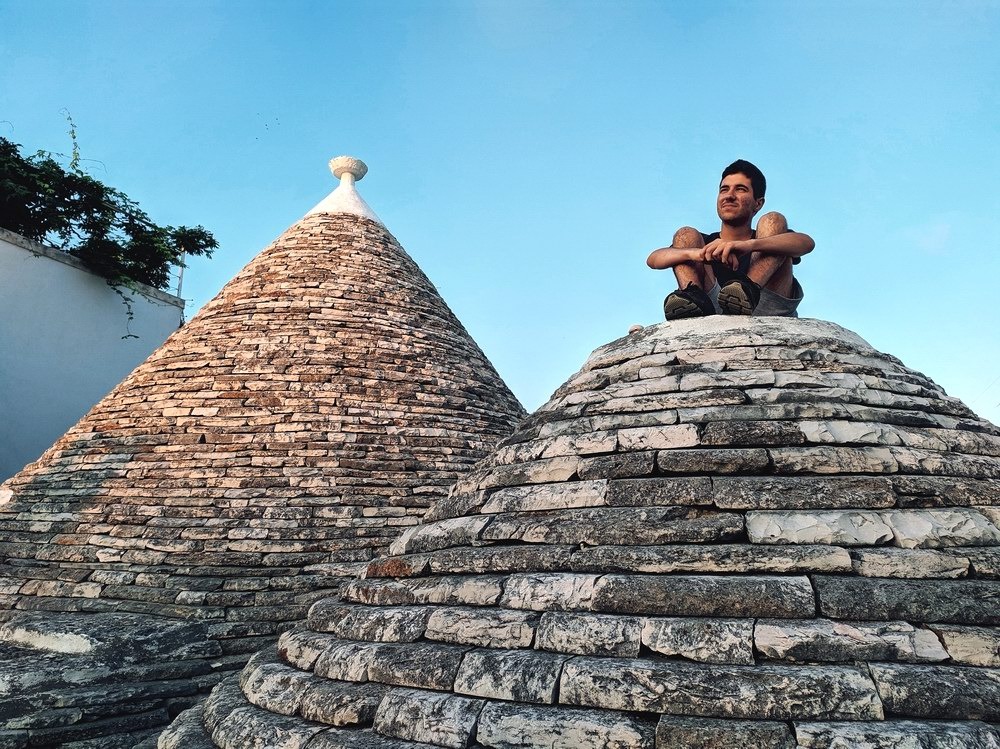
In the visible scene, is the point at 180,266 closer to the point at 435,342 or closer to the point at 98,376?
the point at 98,376

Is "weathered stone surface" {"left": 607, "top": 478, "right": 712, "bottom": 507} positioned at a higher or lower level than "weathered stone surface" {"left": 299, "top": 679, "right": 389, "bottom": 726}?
higher

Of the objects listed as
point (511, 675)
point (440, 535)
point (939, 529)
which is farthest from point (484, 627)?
point (939, 529)

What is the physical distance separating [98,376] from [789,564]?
14411 millimetres

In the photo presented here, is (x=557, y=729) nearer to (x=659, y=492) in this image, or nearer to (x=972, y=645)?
(x=659, y=492)

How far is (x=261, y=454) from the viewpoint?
6.68 meters

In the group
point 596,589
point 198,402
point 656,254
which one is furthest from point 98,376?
point 596,589

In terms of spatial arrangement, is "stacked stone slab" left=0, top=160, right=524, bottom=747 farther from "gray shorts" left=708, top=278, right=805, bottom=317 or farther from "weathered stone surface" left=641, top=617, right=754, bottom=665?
"weathered stone surface" left=641, top=617, right=754, bottom=665

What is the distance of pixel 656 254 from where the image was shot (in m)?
4.58

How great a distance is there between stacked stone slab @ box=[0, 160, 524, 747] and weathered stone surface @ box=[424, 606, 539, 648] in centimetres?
332

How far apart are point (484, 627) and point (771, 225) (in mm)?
3079

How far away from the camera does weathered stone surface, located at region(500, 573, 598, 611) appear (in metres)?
2.69

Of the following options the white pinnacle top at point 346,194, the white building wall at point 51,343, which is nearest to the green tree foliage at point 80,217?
the white building wall at point 51,343

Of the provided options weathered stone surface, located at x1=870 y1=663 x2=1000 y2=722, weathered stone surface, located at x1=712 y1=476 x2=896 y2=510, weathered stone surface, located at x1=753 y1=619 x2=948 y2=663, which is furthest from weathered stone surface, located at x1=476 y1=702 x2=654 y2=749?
weathered stone surface, located at x1=712 y1=476 x2=896 y2=510

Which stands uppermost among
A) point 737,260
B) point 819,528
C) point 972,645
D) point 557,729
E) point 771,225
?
point 771,225
